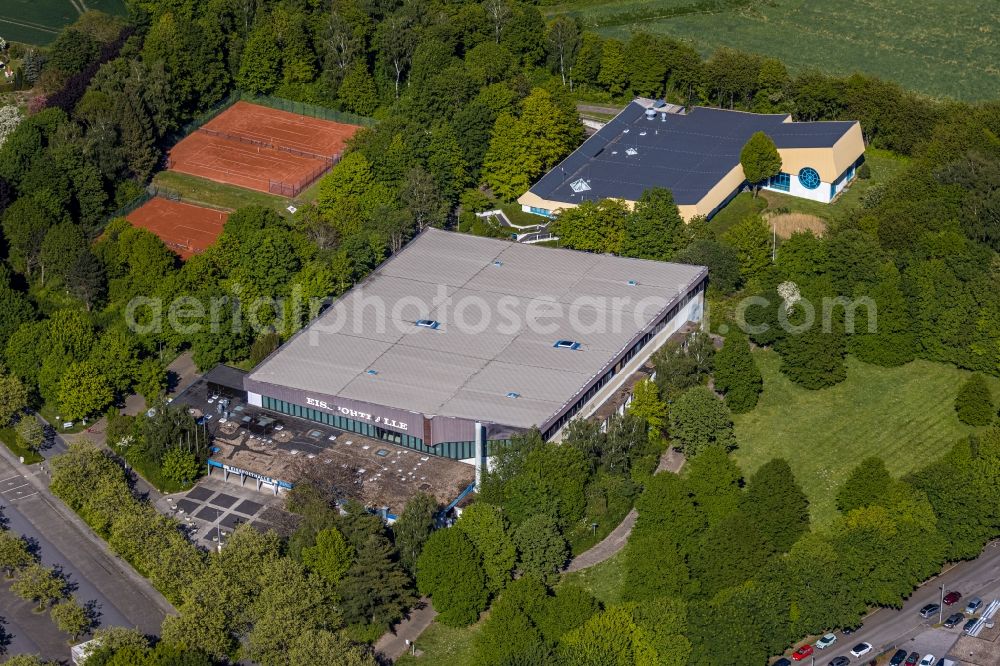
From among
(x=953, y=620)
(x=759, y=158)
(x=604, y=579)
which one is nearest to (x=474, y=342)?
(x=604, y=579)

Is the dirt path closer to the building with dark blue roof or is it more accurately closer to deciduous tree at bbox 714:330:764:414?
deciduous tree at bbox 714:330:764:414

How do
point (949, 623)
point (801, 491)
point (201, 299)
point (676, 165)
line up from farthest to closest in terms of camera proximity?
point (676, 165), point (201, 299), point (801, 491), point (949, 623)

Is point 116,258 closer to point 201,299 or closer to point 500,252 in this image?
point 201,299

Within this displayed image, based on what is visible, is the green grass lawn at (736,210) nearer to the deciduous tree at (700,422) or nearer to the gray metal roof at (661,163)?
the gray metal roof at (661,163)

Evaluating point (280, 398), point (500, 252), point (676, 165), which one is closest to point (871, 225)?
point (676, 165)

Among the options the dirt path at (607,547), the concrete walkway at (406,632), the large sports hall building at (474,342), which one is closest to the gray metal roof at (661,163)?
the large sports hall building at (474,342)

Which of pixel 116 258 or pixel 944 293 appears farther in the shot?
pixel 116 258

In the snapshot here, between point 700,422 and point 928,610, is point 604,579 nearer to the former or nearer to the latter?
point 700,422

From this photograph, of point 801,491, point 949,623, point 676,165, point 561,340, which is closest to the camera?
point 949,623
